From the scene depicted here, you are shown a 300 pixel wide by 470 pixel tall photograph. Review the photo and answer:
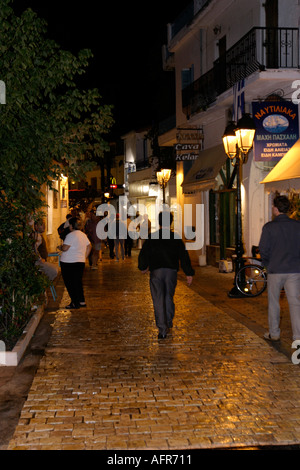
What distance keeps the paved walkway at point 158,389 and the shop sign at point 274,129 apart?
5.98 meters

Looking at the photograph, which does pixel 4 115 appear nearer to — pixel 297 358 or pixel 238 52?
pixel 297 358

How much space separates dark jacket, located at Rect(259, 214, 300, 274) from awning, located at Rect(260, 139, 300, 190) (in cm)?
374

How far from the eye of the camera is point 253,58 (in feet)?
50.0

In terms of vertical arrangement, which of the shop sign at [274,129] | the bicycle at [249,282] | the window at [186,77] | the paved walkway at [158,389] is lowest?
the paved walkway at [158,389]

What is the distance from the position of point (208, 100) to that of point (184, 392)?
14367 mm

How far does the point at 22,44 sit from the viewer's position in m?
8.07

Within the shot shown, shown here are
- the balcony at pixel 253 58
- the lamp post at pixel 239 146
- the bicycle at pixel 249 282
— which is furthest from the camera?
the balcony at pixel 253 58

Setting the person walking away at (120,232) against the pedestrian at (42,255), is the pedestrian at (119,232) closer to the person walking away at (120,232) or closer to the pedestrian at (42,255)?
the person walking away at (120,232)

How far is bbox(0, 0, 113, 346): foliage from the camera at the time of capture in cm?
807

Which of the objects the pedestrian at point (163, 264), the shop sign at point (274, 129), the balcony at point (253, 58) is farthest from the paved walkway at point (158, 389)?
the balcony at point (253, 58)

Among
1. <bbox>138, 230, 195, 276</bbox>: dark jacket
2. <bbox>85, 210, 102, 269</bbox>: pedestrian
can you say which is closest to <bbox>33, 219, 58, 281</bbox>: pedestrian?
<bbox>138, 230, 195, 276</bbox>: dark jacket

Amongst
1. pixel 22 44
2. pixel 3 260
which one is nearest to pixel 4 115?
pixel 22 44

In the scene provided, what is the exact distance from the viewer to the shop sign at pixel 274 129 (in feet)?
47.0
